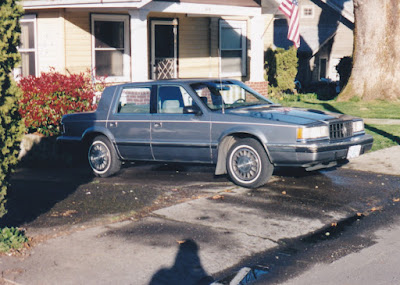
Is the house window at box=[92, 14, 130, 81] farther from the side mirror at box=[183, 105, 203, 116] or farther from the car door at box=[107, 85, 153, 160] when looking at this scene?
the side mirror at box=[183, 105, 203, 116]

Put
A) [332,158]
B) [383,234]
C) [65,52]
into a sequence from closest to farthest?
[383,234]
[332,158]
[65,52]

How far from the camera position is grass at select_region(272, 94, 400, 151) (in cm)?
1372

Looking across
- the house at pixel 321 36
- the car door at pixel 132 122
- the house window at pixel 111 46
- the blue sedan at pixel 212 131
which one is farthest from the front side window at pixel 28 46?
the house at pixel 321 36

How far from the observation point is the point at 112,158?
1042cm

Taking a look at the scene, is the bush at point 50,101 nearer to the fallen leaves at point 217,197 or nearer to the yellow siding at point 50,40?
the yellow siding at point 50,40

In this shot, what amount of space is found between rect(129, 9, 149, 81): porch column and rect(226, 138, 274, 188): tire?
602 centimetres

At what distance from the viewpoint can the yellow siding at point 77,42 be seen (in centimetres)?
1608

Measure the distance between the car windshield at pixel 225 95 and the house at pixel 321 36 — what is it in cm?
2707

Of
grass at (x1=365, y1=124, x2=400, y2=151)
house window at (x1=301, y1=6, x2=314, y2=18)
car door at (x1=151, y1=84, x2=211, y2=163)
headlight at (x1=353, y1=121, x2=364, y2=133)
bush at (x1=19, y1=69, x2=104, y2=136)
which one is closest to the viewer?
car door at (x1=151, y1=84, x2=211, y2=163)

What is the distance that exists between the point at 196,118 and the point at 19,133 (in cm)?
348

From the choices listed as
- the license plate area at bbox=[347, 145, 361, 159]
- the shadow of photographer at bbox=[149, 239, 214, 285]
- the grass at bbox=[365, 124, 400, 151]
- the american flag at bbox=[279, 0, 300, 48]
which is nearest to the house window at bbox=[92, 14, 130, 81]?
the american flag at bbox=[279, 0, 300, 48]

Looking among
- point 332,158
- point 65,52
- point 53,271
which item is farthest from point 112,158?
point 65,52

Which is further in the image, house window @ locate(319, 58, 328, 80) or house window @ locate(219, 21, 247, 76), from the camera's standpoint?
house window @ locate(319, 58, 328, 80)

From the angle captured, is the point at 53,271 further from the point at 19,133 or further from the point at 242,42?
the point at 242,42
